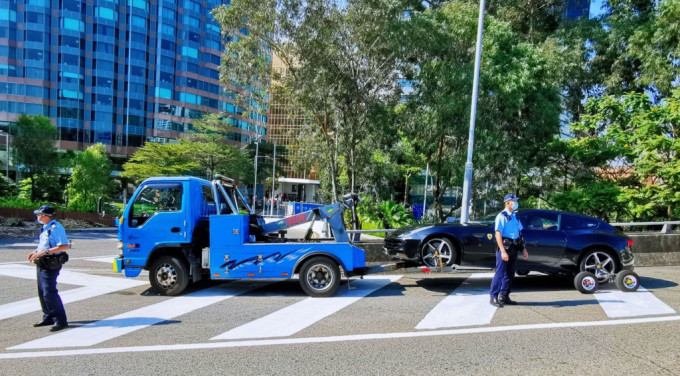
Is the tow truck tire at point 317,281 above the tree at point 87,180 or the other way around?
the other way around

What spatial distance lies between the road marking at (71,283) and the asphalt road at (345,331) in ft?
0.12

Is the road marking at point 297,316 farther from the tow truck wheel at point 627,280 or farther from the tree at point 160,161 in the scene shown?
the tree at point 160,161

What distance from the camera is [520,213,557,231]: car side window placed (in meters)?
8.71

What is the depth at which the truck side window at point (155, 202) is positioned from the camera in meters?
8.04

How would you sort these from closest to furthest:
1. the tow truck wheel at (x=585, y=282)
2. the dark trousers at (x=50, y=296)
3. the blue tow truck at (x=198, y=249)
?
the dark trousers at (x=50, y=296) → the blue tow truck at (x=198, y=249) → the tow truck wheel at (x=585, y=282)

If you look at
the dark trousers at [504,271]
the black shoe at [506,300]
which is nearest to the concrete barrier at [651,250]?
the black shoe at [506,300]

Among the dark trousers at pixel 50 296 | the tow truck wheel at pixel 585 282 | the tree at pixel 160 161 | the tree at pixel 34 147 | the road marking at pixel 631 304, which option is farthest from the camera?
the tree at pixel 160 161

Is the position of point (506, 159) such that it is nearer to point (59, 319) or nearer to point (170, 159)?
point (59, 319)

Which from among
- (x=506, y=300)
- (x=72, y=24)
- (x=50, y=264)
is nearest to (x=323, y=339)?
(x=506, y=300)

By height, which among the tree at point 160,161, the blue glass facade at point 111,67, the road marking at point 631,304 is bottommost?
the road marking at point 631,304

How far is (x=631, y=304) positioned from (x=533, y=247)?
1.78 metres

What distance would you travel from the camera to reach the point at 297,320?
647 cm

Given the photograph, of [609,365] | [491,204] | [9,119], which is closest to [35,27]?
[9,119]

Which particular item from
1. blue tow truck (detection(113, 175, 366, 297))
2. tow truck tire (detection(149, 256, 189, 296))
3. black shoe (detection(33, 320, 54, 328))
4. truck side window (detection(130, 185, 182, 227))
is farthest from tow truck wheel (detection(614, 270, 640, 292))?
black shoe (detection(33, 320, 54, 328))
